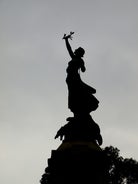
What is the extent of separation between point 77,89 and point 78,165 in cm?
272

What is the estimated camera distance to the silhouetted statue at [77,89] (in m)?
12.4

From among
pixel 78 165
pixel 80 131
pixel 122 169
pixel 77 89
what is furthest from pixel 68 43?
pixel 122 169

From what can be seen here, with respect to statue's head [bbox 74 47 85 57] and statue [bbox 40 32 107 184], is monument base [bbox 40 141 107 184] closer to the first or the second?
statue [bbox 40 32 107 184]

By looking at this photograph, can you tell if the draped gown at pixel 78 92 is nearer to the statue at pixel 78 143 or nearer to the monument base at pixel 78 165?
the statue at pixel 78 143

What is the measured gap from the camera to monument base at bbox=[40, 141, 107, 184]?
1072 cm

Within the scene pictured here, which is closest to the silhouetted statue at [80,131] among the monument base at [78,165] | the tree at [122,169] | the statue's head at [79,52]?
the monument base at [78,165]

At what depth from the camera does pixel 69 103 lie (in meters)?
12.7

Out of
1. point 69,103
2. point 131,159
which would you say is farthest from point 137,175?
point 69,103

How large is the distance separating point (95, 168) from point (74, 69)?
3419mm

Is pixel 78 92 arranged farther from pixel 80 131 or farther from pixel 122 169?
pixel 122 169

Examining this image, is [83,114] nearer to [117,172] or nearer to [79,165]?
Result: [79,165]

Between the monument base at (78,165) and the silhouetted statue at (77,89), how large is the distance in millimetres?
1576

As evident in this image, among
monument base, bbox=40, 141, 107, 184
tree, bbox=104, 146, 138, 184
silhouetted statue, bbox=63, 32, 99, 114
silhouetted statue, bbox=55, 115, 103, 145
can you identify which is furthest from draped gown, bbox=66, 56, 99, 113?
tree, bbox=104, 146, 138, 184

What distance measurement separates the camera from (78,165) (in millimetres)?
10750
